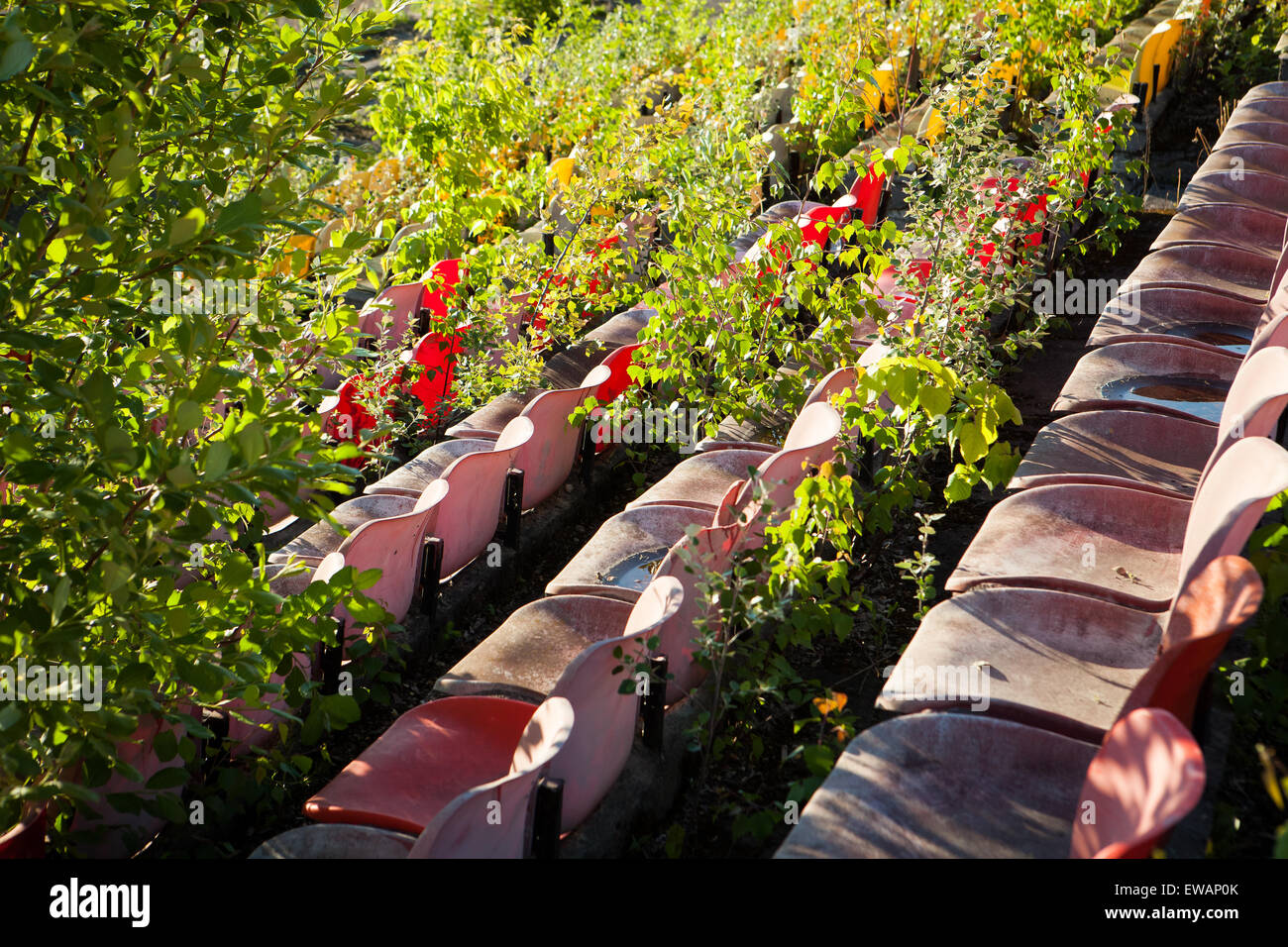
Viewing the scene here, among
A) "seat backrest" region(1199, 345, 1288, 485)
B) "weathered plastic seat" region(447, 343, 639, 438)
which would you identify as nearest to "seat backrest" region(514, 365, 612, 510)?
"weathered plastic seat" region(447, 343, 639, 438)

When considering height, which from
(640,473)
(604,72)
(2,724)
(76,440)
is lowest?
(640,473)

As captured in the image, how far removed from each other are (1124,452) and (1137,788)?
7.29 feet

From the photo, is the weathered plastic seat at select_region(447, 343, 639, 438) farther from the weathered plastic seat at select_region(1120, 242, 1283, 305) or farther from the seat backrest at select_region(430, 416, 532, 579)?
the weathered plastic seat at select_region(1120, 242, 1283, 305)

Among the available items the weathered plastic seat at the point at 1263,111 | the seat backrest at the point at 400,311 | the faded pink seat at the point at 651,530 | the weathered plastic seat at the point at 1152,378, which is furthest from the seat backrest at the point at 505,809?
the weathered plastic seat at the point at 1263,111

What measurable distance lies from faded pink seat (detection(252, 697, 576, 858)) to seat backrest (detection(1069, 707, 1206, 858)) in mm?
1069

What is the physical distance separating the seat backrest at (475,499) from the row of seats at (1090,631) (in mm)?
1766

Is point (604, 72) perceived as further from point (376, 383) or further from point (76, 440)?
point (76, 440)

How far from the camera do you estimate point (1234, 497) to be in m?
2.50

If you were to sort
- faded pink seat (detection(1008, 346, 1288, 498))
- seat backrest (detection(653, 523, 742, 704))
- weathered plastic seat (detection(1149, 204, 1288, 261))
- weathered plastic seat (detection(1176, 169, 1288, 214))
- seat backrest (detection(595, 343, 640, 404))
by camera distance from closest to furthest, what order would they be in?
seat backrest (detection(653, 523, 742, 704)), faded pink seat (detection(1008, 346, 1288, 498)), seat backrest (detection(595, 343, 640, 404)), weathered plastic seat (detection(1149, 204, 1288, 261)), weathered plastic seat (detection(1176, 169, 1288, 214))

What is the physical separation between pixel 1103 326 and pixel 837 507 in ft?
7.04

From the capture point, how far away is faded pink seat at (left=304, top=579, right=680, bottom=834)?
2.63 meters

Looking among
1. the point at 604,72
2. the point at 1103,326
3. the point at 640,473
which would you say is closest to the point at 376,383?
the point at 640,473

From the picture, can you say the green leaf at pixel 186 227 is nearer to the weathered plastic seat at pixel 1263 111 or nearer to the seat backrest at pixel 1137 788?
the seat backrest at pixel 1137 788
